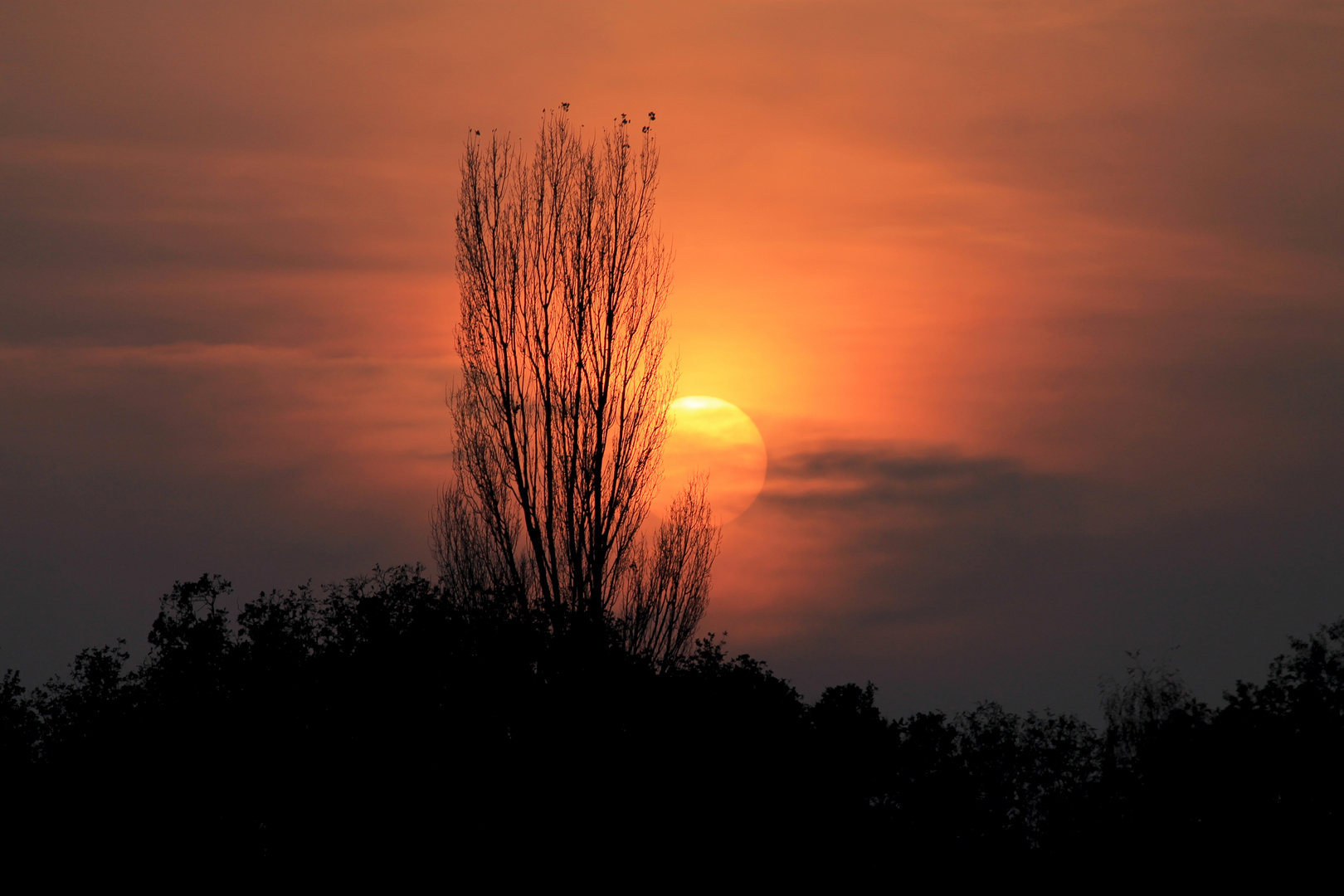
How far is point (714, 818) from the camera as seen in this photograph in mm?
17641

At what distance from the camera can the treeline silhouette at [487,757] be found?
16172 millimetres

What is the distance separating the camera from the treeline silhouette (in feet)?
53.1

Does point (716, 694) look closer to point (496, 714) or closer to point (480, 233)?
point (496, 714)

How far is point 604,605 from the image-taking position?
21.4 metres

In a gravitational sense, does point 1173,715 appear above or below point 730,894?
above

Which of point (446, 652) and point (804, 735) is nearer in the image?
point (446, 652)

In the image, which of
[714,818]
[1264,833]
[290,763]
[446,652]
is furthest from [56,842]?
[1264,833]

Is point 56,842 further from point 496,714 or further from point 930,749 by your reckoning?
point 930,749

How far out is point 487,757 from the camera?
54.4 ft

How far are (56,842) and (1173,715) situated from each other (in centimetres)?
1702

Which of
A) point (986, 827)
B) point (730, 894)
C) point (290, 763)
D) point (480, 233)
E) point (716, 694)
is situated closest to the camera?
point (290, 763)

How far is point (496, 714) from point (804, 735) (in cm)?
582

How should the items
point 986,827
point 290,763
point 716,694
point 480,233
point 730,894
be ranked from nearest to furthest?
1. point 290,763
2. point 730,894
3. point 716,694
4. point 986,827
5. point 480,233

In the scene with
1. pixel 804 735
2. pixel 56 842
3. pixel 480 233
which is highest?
pixel 480 233
